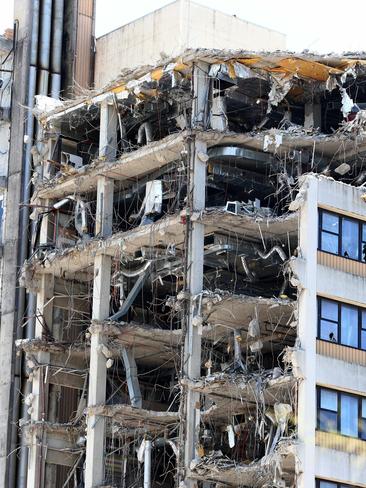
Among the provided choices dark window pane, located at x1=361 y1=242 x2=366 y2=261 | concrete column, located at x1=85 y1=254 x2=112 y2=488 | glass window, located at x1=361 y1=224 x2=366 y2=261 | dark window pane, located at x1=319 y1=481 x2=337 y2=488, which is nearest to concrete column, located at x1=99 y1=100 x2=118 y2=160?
concrete column, located at x1=85 y1=254 x2=112 y2=488

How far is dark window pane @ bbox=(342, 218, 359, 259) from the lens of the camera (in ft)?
257

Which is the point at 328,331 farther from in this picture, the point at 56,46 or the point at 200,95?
the point at 56,46

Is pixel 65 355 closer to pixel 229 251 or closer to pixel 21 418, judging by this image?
pixel 21 418

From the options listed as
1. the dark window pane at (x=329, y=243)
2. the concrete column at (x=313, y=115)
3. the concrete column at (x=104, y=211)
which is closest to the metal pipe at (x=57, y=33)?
the concrete column at (x=104, y=211)

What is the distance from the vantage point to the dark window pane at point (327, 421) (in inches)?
→ 2938

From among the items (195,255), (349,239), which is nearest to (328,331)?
(349,239)

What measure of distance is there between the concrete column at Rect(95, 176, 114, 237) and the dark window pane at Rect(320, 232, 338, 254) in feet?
42.1

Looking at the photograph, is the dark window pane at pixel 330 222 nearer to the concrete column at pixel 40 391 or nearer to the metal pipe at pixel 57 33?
the concrete column at pixel 40 391

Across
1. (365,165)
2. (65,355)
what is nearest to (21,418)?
(65,355)

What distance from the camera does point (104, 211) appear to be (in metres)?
86.7

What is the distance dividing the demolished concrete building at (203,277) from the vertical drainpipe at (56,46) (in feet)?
14.0

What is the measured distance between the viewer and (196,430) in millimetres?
78375

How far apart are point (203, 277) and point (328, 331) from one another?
29.5 ft

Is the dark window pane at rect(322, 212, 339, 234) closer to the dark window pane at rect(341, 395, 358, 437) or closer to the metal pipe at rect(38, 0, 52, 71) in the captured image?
the dark window pane at rect(341, 395, 358, 437)
